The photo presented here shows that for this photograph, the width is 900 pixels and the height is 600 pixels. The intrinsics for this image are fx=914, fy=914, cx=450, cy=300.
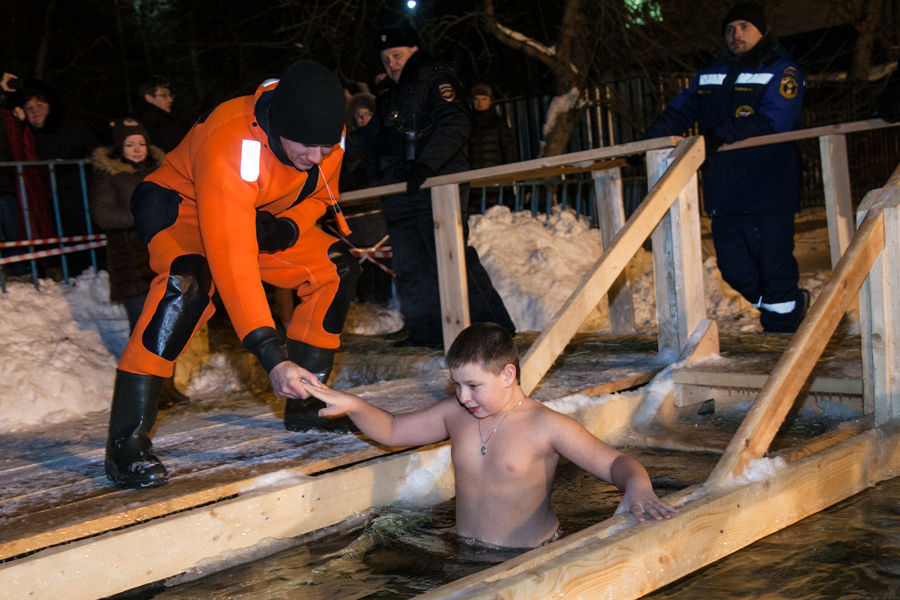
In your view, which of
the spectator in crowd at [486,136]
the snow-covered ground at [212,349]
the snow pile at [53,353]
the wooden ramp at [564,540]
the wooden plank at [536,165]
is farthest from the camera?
the spectator in crowd at [486,136]

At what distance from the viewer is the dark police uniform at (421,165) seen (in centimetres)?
609

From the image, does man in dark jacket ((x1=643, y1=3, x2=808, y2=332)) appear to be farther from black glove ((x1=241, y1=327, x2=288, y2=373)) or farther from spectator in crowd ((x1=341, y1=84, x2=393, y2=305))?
black glove ((x1=241, y1=327, x2=288, y2=373))

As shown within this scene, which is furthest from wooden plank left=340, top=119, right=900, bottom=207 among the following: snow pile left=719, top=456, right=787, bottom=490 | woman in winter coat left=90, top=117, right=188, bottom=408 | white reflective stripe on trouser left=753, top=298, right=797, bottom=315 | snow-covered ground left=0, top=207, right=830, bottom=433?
snow pile left=719, top=456, right=787, bottom=490

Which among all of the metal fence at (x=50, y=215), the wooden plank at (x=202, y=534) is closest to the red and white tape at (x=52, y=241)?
the metal fence at (x=50, y=215)

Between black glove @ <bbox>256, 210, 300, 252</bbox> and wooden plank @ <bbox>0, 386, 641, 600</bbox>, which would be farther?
black glove @ <bbox>256, 210, 300, 252</bbox>

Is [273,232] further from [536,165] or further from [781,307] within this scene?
[781,307]

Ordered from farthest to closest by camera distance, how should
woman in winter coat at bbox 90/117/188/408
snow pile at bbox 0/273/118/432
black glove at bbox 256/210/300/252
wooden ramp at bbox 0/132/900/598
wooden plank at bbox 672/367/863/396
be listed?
snow pile at bbox 0/273/118/432 < woman in winter coat at bbox 90/117/188/408 < wooden plank at bbox 672/367/863/396 < black glove at bbox 256/210/300/252 < wooden ramp at bbox 0/132/900/598

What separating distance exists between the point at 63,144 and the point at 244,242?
5863mm

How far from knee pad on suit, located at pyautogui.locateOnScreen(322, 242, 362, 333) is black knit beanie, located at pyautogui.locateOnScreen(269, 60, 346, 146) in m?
0.92

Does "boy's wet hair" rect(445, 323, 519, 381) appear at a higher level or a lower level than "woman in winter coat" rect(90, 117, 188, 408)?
lower

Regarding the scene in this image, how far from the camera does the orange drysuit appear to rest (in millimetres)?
3279

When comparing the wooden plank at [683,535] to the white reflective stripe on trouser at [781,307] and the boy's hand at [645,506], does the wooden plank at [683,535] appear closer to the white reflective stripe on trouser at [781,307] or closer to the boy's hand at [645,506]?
the boy's hand at [645,506]

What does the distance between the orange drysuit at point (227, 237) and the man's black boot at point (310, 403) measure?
0.05 metres

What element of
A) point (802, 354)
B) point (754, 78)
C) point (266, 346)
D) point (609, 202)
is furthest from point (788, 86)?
point (266, 346)
